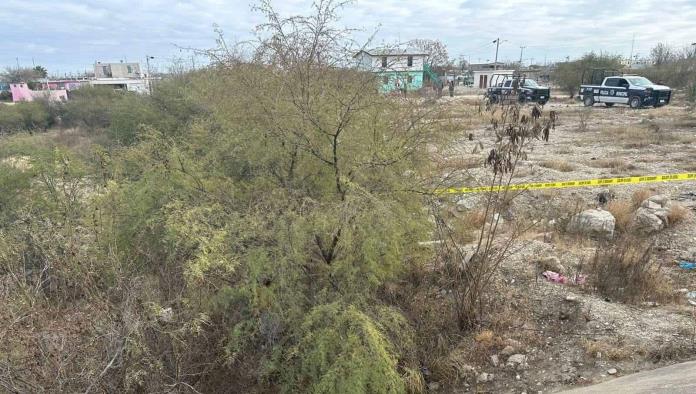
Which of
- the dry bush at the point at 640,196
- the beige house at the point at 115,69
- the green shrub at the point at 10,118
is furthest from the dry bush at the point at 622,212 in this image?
the beige house at the point at 115,69

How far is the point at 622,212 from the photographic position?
782 centimetres

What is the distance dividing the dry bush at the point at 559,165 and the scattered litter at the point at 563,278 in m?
7.64

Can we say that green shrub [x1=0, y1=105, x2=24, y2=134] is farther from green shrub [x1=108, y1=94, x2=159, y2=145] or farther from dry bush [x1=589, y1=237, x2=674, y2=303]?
dry bush [x1=589, y1=237, x2=674, y2=303]

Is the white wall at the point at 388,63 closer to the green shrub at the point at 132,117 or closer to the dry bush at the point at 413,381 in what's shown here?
the dry bush at the point at 413,381

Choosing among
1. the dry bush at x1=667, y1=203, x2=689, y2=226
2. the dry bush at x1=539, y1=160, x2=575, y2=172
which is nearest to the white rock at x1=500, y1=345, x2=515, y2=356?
the dry bush at x1=667, y1=203, x2=689, y2=226

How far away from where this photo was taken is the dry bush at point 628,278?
5.16 meters

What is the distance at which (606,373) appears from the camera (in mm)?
4020

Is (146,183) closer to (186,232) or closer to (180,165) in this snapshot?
(180,165)

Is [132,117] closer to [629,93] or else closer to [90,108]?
[90,108]

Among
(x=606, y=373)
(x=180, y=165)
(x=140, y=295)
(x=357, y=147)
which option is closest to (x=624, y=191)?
(x=606, y=373)

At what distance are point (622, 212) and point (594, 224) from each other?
40.4 inches

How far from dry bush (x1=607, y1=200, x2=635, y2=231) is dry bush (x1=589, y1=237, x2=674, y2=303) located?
74.4 inches

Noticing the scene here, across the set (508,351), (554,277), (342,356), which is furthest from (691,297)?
(342,356)

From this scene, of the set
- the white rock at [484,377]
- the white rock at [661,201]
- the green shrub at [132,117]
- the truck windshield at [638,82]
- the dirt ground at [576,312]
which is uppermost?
the truck windshield at [638,82]
